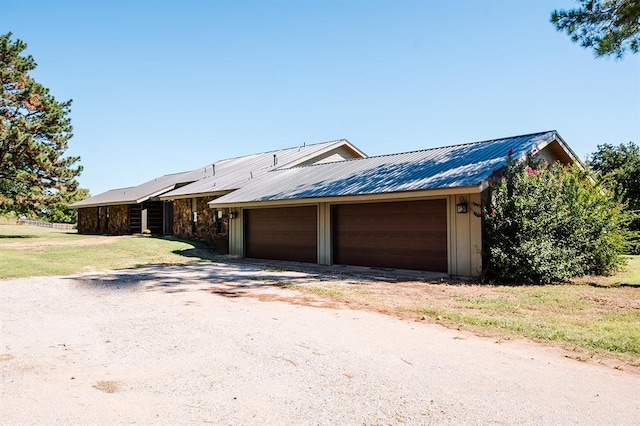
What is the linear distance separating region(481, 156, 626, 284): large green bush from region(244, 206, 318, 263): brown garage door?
6.17m

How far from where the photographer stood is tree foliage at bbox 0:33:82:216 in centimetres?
2208

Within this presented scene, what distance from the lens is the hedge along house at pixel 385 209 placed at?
11312mm

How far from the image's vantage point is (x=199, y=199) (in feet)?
71.7

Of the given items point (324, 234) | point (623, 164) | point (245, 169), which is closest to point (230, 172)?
point (245, 169)

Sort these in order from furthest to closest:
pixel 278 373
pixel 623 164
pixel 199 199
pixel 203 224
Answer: pixel 623 164 → pixel 199 199 → pixel 203 224 → pixel 278 373

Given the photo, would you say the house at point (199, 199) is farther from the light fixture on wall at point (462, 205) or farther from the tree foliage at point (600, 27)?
the tree foliage at point (600, 27)

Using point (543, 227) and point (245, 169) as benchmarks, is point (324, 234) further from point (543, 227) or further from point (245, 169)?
point (245, 169)

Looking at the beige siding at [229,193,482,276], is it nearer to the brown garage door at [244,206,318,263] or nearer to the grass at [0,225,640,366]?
the grass at [0,225,640,366]

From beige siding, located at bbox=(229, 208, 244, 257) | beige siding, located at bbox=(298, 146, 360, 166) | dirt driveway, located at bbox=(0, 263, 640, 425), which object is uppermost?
beige siding, located at bbox=(298, 146, 360, 166)

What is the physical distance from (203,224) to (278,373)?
59.3 ft

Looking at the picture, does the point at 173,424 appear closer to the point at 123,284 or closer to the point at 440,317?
the point at 440,317

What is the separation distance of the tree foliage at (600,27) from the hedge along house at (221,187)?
13.4 metres

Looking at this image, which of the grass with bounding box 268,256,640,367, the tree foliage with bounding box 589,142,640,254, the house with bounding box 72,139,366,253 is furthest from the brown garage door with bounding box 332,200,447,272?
the tree foliage with bounding box 589,142,640,254

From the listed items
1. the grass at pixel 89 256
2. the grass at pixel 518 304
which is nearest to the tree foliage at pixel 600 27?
the grass at pixel 518 304
